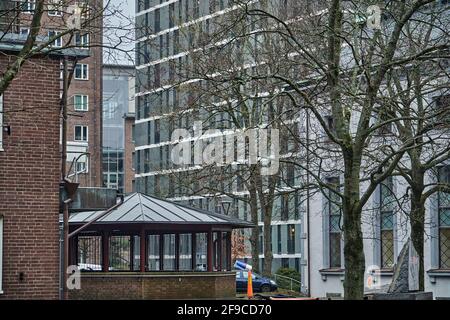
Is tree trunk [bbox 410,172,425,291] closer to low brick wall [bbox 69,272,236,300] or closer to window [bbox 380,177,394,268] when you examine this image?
low brick wall [bbox 69,272,236,300]

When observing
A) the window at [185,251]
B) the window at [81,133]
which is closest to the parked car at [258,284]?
the window at [185,251]

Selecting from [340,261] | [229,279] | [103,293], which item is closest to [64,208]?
[103,293]

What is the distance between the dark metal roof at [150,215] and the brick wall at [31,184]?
31.9 feet

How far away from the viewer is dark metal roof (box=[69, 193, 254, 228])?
33844mm

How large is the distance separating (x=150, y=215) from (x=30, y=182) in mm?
11820

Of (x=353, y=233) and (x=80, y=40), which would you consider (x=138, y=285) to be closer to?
(x=80, y=40)

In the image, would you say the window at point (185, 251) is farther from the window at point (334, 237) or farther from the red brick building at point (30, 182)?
the red brick building at point (30, 182)

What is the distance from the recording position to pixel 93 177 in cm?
8312

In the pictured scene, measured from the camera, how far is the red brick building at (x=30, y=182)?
2258 centimetres

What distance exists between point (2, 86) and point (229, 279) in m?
21.3

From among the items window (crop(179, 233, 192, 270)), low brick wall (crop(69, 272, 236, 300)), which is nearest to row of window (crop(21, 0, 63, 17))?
low brick wall (crop(69, 272, 236, 300))

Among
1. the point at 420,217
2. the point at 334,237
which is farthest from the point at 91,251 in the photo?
the point at 420,217

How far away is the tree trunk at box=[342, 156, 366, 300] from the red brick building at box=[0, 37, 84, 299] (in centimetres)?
696

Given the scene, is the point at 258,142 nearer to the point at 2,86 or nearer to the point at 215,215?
the point at 215,215
